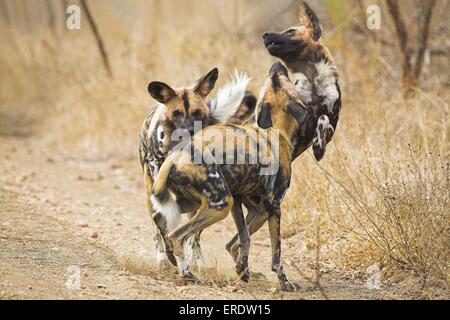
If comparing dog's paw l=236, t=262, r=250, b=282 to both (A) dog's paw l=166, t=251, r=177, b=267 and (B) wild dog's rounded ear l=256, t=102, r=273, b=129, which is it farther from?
(B) wild dog's rounded ear l=256, t=102, r=273, b=129

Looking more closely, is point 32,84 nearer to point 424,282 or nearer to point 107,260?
point 107,260

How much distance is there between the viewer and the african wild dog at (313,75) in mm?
5727

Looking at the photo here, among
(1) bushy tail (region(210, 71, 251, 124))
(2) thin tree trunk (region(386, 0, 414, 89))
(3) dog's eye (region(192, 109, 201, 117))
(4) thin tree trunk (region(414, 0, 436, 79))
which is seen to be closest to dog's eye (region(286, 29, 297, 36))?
(1) bushy tail (region(210, 71, 251, 124))

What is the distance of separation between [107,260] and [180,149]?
1.30 meters

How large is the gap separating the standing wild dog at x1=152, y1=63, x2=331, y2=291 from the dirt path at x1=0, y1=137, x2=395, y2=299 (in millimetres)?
289

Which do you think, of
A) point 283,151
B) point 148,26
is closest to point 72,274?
point 283,151

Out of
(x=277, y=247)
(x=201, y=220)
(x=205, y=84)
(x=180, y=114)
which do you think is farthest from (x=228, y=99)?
(x=277, y=247)

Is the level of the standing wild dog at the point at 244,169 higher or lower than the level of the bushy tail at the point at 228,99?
lower

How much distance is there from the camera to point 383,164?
6.19m

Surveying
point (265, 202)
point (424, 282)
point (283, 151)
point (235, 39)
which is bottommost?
point (424, 282)

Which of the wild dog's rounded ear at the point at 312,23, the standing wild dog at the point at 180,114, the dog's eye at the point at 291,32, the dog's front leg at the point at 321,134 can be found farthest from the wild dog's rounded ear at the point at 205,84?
the dog's front leg at the point at 321,134

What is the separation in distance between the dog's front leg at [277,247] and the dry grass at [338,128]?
397 mm

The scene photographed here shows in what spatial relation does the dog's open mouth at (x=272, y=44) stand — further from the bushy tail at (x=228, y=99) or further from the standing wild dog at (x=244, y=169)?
the bushy tail at (x=228, y=99)

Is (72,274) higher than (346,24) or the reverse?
the reverse
